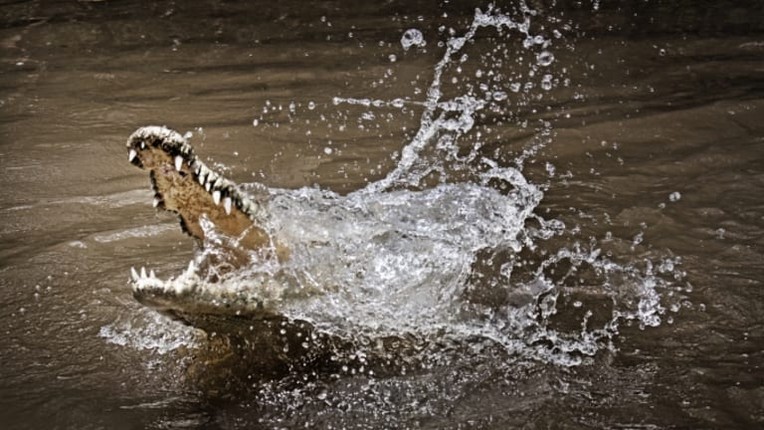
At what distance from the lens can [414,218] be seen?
130 inches

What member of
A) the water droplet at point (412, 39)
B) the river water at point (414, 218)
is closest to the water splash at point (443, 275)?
the river water at point (414, 218)

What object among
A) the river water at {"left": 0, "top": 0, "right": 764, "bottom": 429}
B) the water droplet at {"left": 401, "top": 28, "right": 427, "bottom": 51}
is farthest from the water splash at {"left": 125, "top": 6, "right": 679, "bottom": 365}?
the water droplet at {"left": 401, "top": 28, "right": 427, "bottom": 51}

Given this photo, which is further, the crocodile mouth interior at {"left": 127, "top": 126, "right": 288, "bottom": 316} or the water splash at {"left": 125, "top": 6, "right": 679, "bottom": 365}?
the water splash at {"left": 125, "top": 6, "right": 679, "bottom": 365}

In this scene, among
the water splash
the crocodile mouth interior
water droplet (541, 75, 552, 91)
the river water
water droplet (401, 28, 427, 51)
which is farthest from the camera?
water droplet (401, 28, 427, 51)

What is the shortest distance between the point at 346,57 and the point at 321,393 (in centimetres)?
303

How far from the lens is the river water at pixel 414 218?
2602 millimetres

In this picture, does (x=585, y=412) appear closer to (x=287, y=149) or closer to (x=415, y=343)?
(x=415, y=343)

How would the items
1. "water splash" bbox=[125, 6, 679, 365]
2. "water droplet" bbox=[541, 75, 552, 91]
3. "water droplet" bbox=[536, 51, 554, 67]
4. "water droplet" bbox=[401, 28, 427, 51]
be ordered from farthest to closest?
"water droplet" bbox=[401, 28, 427, 51] → "water droplet" bbox=[536, 51, 554, 67] → "water droplet" bbox=[541, 75, 552, 91] → "water splash" bbox=[125, 6, 679, 365]

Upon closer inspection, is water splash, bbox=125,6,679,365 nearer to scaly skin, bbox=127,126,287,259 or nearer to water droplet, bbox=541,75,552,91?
scaly skin, bbox=127,126,287,259

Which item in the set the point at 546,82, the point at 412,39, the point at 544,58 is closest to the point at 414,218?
the point at 546,82

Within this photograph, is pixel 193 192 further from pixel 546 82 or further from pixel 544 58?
pixel 544 58

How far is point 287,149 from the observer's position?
13.6 ft

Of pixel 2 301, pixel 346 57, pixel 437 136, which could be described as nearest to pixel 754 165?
pixel 437 136

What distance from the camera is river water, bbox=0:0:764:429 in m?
2.60
